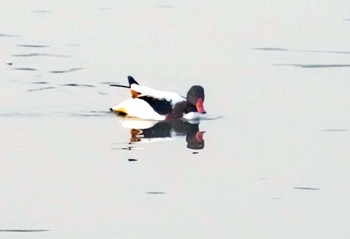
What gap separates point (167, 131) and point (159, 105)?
2.65 ft

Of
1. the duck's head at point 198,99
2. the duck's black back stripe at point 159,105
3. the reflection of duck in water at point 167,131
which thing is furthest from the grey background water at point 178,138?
the duck's black back stripe at point 159,105

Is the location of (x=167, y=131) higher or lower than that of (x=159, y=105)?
lower

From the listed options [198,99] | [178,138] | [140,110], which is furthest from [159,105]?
[178,138]

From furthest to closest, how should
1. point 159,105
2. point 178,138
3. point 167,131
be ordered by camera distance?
1. point 159,105
2. point 167,131
3. point 178,138

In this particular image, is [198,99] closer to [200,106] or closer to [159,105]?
[200,106]

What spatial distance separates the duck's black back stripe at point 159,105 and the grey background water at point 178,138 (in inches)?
18.7

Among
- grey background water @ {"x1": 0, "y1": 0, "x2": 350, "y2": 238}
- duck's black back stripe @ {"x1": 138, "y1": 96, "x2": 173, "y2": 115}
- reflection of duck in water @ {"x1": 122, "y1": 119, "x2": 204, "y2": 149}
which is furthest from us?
duck's black back stripe @ {"x1": 138, "y1": 96, "x2": 173, "y2": 115}

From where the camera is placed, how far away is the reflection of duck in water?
51.0 feet

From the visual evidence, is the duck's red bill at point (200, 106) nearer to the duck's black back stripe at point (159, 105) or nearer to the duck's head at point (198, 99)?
the duck's head at point (198, 99)

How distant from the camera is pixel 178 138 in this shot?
1588 cm

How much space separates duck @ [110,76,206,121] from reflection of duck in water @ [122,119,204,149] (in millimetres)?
135

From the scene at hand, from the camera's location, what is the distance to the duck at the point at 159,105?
1719 cm

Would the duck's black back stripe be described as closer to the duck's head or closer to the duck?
the duck

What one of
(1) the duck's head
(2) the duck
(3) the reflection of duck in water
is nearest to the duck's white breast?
(2) the duck
